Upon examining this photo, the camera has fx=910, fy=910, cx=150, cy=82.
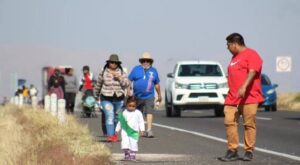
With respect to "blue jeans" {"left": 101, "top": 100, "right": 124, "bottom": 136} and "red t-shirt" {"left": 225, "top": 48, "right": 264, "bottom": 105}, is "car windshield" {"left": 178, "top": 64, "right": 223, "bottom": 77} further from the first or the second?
"red t-shirt" {"left": 225, "top": 48, "right": 264, "bottom": 105}

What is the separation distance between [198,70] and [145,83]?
1169 cm

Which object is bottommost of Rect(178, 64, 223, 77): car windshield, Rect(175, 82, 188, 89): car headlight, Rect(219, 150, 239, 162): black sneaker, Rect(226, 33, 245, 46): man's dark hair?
Rect(219, 150, 239, 162): black sneaker

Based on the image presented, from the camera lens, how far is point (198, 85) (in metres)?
Answer: 30.6

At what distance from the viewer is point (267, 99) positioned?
1594 inches

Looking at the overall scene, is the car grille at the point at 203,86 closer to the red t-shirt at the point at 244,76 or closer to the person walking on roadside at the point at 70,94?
the person walking on roadside at the point at 70,94

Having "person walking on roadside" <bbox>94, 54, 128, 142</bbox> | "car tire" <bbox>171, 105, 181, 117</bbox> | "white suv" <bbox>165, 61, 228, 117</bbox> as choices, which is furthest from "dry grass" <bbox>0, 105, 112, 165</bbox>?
"car tire" <bbox>171, 105, 181, 117</bbox>

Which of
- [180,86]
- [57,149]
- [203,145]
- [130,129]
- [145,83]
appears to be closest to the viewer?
[57,149]

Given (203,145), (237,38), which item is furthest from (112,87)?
(237,38)

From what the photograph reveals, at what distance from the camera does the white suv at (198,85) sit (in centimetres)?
3048

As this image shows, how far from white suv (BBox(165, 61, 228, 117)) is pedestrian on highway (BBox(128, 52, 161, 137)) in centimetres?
1072

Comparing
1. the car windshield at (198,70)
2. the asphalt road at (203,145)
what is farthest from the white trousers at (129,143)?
the car windshield at (198,70)

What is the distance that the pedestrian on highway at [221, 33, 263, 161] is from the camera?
44.4 feet

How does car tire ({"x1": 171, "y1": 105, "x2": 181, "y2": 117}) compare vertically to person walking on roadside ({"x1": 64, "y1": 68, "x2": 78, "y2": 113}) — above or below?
below

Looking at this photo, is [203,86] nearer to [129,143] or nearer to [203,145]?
[203,145]
